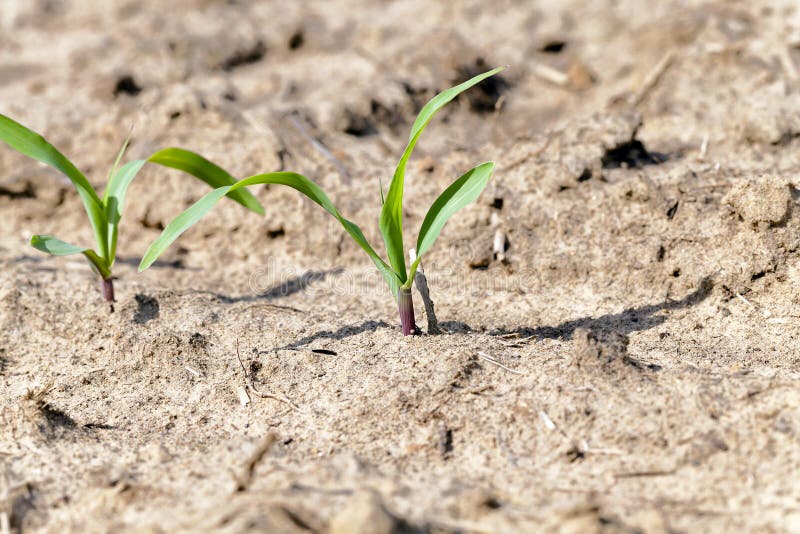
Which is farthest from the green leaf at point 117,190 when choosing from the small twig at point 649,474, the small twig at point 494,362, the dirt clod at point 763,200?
the dirt clod at point 763,200

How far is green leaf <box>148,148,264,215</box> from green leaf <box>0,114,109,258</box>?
23 cm

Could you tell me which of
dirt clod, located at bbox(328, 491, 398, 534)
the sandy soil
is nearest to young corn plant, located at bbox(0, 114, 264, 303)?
the sandy soil

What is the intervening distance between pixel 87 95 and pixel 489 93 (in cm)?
189

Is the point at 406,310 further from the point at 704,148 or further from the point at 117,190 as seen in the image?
the point at 704,148

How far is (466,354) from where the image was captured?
199 cm

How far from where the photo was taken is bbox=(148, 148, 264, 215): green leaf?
7.30 feet

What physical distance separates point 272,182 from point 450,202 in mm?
458

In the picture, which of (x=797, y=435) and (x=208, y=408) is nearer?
(x=797, y=435)

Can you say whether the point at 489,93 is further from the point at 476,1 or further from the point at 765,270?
the point at 765,270

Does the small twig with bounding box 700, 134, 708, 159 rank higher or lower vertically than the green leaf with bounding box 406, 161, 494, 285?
lower

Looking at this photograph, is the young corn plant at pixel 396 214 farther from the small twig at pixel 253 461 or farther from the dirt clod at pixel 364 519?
the dirt clod at pixel 364 519

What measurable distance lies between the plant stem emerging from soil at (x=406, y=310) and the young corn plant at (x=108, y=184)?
1.85 ft

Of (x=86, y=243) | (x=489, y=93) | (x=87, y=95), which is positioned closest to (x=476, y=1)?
(x=489, y=93)

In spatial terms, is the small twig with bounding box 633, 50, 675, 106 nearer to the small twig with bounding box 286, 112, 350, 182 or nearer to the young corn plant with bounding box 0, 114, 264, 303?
the small twig with bounding box 286, 112, 350, 182
